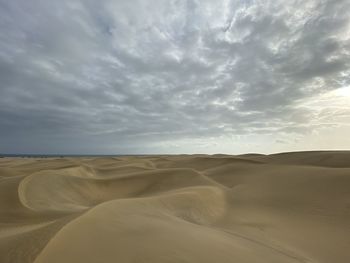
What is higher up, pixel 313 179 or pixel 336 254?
pixel 313 179

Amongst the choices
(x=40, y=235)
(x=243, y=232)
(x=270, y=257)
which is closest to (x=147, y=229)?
(x=40, y=235)

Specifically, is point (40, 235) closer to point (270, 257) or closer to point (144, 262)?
point (144, 262)

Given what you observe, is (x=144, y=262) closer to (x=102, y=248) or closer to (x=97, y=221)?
(x=102, y=248)

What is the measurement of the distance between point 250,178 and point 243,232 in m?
3.75

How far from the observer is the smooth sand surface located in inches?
75.5

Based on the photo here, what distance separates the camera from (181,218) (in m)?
3.36

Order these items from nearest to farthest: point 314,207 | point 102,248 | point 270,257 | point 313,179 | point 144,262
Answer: point 144,262 → point 102,248 → point 270,257 → point 314,207 → point 313,179

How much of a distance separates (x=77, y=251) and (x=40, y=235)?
13.8 inches

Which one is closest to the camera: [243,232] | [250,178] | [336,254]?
[336,254]

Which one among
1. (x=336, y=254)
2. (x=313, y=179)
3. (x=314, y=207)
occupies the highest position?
(x=313, y=179)

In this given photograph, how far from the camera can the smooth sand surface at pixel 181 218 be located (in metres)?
1.92

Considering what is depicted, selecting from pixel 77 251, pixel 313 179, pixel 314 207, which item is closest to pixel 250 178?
pixel 313 179

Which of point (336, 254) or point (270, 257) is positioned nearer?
point (270, 257)

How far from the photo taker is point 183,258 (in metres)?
1.83
